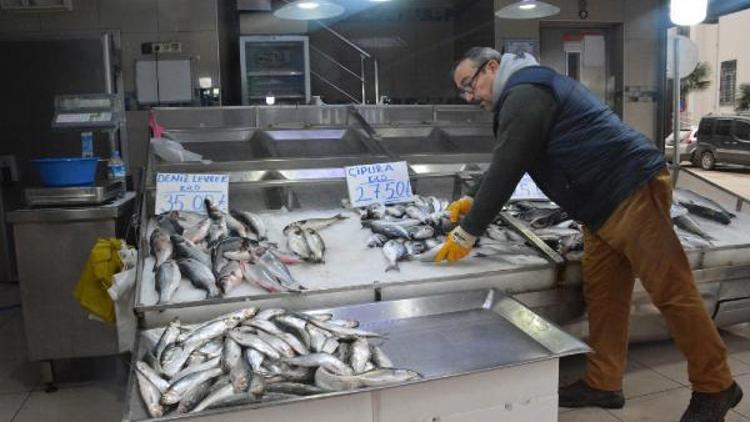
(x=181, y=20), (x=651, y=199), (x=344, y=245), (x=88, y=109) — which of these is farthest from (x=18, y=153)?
(x=651, y=199)

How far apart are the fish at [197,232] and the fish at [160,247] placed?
0.11 metres

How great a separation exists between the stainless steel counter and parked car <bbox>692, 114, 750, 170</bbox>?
16672mm

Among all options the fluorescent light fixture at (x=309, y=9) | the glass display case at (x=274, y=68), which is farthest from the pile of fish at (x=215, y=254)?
the glass display case at (x=274, y=68)

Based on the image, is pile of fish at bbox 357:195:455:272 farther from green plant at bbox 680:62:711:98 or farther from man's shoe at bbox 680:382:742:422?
green plant at bbox 680:62:711:98

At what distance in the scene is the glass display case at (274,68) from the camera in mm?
7796

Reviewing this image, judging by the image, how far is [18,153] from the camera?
667cm

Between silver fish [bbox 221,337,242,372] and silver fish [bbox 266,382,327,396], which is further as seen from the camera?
silver fish [bbox 221,337,242,372]

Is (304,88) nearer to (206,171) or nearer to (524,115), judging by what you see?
(206,171)

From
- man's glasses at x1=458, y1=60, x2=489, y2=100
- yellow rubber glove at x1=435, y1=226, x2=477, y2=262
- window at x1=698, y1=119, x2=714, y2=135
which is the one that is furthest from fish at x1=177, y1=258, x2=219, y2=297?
window at x1=698, y1=119, x2=714, y2=135

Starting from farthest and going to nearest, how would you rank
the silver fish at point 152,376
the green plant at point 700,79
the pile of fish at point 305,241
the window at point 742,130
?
the green plant at point 700,79 → the window at point 742,130 → the pile of fish at point 305,241 → the silver fish at point 152,376

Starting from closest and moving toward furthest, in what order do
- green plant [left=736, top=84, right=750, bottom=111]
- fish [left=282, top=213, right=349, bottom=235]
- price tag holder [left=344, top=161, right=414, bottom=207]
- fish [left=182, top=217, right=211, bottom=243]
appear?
fish [left=182, top=217, right=211, bottom=243] → fish [left=282, top=213, right=349, bottom=235] → price tag holder [left=344, top=161, right=414, bottom=207] → green plant [left=736, top=84, right=750, bottom=111]

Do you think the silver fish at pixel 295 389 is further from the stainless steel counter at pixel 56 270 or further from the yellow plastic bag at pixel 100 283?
the stainless steel counter at pixel 56 270

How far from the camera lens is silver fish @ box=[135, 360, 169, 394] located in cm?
184

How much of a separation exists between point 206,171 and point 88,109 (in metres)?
1.44
